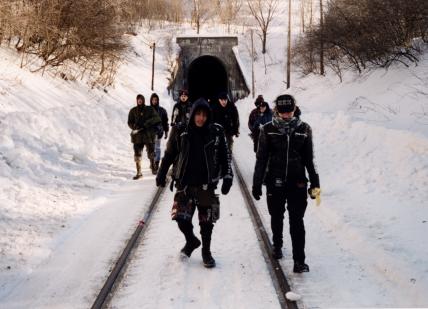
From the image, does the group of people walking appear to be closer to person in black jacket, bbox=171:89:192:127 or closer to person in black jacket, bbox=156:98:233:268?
person in black jacket, bbox=156:98:233:268

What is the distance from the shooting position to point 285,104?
495 cm

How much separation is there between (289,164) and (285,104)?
0.68 metres

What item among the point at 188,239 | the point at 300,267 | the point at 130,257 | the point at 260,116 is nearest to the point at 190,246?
the point at 188,239

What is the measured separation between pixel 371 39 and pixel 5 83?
52.3ft

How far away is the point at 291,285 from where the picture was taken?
4863 millimetres

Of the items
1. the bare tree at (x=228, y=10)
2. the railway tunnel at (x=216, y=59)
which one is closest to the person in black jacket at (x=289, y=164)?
the railway tunnel at (x=216, y=59)

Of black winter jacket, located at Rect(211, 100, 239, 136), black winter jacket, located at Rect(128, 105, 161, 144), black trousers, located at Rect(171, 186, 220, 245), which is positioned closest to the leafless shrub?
black winter jacket, located at Rect(211, 100, 239, 136)

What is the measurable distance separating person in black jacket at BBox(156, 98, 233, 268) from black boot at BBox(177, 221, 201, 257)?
0.01 meters

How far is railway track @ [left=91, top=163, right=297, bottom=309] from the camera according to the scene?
4.49 m

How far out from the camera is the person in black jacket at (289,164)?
→ 5023 millimetres

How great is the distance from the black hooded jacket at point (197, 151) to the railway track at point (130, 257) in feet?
3.88

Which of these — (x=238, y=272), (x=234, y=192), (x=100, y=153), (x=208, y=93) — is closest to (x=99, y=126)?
(x=100, y=153)

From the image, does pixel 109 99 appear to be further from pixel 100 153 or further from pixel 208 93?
pixel 208 93

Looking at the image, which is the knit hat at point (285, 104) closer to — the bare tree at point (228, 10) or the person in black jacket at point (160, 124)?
the person in black jacket at point (160, 124)
